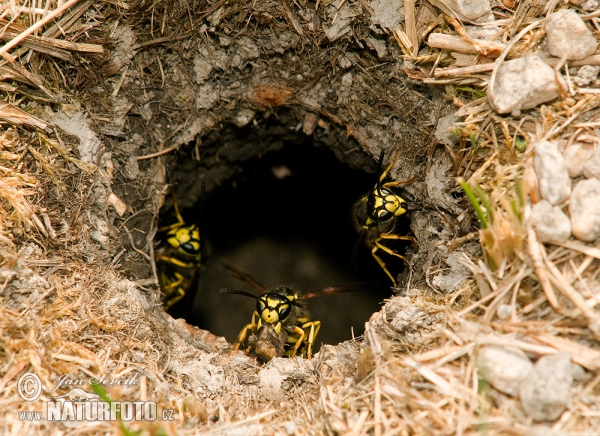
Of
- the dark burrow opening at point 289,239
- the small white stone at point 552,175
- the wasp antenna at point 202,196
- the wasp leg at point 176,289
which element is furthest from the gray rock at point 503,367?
the wasp leg at point 176,289

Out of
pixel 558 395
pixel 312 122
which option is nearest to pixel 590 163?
pixel 558 395

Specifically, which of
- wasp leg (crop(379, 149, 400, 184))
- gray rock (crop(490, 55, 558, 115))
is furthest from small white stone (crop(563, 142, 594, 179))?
wasp leg (crop(379, 149, 400, 184))

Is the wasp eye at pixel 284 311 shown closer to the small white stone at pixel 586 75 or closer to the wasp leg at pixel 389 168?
the wasp leg at pixel 389 168

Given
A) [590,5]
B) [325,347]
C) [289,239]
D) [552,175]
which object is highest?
[590,5]

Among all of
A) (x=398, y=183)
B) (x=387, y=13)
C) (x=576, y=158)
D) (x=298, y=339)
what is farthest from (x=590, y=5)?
(x=298, y=339)

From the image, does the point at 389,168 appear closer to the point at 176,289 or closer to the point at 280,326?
the point at 280,326

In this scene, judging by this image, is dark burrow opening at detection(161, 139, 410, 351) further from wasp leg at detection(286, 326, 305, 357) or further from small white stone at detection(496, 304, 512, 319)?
small white stone at detection(496, 304, 512, 319)

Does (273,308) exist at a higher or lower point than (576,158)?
lower

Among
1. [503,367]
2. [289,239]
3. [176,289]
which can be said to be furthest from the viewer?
[289,239]
